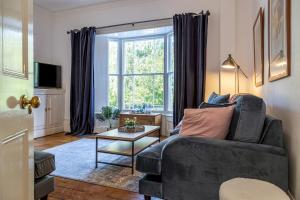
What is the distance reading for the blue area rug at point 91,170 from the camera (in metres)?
2.46

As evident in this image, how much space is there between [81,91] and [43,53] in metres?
1.26

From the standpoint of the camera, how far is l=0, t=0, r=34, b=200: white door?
0.81m

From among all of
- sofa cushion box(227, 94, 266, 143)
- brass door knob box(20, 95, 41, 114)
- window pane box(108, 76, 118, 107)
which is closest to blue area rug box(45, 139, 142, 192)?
sofa cushion box(227, 94, 266, 143)

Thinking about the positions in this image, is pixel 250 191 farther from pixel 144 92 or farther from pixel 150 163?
pixel 144 92

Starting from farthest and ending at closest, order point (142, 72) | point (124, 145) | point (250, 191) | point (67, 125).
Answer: point (67, 125), point (142, 72), point (124, 145), point (250, 191)

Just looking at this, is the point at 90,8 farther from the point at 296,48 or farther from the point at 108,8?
the point at 296,48

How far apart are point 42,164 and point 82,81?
11.8 feet

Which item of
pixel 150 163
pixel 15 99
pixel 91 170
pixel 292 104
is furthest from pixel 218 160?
pixel 91 170

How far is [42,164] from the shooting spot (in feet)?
5.62

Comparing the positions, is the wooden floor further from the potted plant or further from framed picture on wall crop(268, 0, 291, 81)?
the potted plant

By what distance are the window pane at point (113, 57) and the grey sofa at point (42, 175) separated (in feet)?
12.6

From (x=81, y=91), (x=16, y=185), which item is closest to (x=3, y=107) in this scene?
(x=16, y=185)

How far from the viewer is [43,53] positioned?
5281 millimetres

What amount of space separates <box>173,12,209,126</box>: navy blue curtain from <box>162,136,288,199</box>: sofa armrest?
8.48ft
